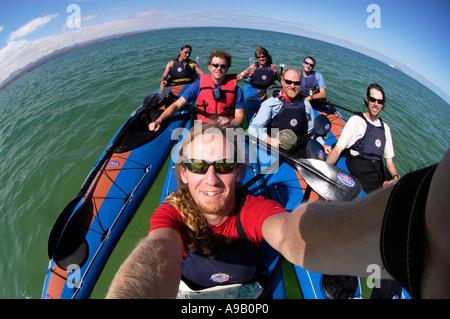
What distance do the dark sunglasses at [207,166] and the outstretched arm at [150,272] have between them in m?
0.59

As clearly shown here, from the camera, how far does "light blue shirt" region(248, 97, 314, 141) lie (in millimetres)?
3434

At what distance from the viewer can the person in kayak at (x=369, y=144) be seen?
10.1ft

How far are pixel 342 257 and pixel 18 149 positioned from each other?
9349mm

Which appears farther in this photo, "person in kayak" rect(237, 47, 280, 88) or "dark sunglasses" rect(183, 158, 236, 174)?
"person in kayak" rect(237, 47, 280, 88)

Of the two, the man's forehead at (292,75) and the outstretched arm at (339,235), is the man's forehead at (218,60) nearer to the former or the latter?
the man's forehead at (292,75)

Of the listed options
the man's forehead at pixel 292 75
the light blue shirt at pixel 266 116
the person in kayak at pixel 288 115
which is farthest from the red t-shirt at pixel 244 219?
the man's forehead at pixel 292 75

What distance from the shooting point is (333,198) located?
2213 mm

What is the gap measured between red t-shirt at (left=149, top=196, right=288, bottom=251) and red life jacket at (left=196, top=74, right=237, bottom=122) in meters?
2.85

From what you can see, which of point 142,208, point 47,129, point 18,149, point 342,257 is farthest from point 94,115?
point 342,257

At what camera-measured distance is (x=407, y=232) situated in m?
0.52

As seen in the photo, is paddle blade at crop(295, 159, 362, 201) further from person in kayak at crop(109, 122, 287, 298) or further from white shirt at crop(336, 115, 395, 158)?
person in kayak at crop(109, 122, 287, 298)

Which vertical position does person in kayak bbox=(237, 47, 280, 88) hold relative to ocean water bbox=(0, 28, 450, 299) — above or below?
above

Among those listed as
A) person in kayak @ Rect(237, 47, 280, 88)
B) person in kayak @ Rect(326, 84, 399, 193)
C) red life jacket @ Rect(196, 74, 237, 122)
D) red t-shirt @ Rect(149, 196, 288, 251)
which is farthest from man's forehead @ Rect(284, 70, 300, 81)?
person in kayak @ Rect(237, 47, 280, 88)

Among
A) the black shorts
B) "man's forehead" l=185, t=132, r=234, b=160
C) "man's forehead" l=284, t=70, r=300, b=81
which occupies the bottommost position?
"man's forehead" l=185, t=132, r=234, b=160
